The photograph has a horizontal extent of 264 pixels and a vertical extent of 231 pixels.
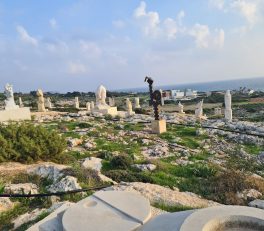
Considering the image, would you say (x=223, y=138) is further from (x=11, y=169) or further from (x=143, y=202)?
(x=143, y=202)

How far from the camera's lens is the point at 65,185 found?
312 inches

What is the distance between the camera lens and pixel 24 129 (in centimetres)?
1116

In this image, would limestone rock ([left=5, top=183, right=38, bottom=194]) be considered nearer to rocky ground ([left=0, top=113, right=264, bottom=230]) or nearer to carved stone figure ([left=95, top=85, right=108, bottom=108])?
rocky ground ([left=0, top=113, right=264, bottom=230])

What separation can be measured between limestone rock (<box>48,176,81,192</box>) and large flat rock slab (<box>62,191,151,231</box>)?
2104mm

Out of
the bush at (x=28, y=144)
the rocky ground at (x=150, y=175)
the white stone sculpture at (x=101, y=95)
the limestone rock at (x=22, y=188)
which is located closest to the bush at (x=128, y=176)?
the rocky ground at (x=150, y=175)

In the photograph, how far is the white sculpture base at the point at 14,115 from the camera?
2455 centimetres

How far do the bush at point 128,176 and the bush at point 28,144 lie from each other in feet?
8.39

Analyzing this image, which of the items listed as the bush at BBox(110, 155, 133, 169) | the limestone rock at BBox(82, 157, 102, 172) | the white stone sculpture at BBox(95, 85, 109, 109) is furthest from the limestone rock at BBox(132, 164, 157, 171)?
the white stone sculpture at BBox(95, 85, 109, 109)

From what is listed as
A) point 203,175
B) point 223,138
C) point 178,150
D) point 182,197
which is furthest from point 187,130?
point 182,197

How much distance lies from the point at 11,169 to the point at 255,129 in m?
14.7

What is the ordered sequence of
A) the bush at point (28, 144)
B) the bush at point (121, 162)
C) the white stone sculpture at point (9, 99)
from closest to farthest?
the bush at point (28, 144), the bush at point (121, 162), the white stone sculpture at point (9, 99)

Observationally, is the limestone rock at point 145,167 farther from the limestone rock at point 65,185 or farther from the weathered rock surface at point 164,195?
the limestone rock at point 65,185

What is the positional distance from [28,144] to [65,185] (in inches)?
119

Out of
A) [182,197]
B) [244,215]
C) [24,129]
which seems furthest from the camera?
[24,129]
